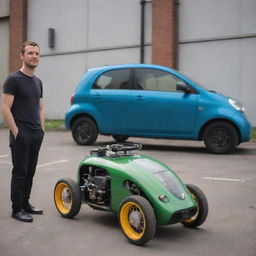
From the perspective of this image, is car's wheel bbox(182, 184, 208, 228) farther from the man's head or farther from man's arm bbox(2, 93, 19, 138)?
the man's head

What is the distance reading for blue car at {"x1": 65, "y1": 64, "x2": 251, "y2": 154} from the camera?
9961 mm

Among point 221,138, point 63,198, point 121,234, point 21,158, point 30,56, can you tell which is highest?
point 30,56

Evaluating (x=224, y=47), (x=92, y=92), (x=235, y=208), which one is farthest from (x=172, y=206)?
(x=224, y=47)

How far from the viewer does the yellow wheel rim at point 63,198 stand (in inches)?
197

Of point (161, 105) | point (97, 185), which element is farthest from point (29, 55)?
point (161, 105)

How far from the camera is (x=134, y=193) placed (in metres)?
4.38

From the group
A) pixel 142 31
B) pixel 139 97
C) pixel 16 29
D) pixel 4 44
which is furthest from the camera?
pixel 4 44

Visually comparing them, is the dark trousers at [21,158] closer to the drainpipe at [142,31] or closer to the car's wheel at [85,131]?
the car's wheel at [85,131]

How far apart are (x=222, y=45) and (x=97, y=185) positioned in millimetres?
13039

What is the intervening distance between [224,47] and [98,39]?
577 centimetres

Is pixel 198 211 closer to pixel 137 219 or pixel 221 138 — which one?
pixel 137 219

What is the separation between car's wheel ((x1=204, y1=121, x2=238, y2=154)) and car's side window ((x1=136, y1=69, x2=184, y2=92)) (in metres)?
1.22

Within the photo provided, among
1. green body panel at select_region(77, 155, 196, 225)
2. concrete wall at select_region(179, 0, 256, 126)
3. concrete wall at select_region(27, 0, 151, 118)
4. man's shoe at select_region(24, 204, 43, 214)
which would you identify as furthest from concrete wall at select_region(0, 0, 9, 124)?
green body panel at select_region(77, 155, 196, 225)

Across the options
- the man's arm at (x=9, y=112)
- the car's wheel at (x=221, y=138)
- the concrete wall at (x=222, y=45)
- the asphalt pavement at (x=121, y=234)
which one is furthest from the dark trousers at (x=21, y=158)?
the concrete wall at (x=222, y=45)
